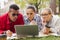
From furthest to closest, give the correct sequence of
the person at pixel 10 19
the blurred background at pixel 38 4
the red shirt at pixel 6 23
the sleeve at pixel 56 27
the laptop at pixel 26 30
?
the blurred background at pixel 38 4 → the red shirt at pixel 6 23 → the person at pixel 10 19 → the sleeve at pixel 56 27 → the laptop at pixel 26 30

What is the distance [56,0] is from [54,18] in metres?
1.34

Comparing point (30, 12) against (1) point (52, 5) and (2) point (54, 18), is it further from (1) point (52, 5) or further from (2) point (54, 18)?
(1) point (52, 5)

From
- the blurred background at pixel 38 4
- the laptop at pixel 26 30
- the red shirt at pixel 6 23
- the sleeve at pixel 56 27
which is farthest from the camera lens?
the blurred background at pixel 38 4

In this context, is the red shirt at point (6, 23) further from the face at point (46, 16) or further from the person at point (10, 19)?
the face at point (46, 16)

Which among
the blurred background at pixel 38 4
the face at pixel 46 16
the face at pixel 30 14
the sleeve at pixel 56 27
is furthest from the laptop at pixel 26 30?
the blurred background at pixel 38 4

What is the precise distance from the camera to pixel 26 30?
1.86m

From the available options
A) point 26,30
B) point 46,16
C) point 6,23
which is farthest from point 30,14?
point 26,30

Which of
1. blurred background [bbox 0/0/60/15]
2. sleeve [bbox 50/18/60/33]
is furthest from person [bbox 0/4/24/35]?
blurred background [bbox 0/0/60/15]

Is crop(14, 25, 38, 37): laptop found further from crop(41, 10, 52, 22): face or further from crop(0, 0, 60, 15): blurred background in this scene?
crop(0, 0, 60, 15): blurred background

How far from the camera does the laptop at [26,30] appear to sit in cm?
182

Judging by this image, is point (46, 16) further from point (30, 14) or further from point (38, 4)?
point (38, 4)

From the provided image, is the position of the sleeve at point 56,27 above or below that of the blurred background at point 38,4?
below

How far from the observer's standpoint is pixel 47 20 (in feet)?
7.78

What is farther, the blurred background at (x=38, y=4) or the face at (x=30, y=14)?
the blurred background at (x=38, y=4)
